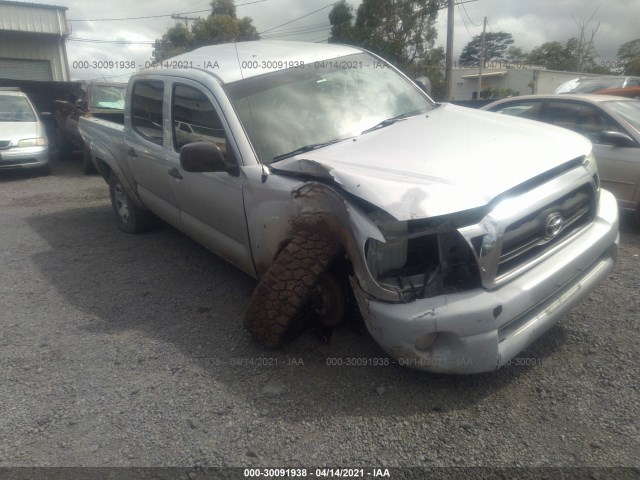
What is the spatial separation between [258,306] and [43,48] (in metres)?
21.7

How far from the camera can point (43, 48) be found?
20.0 m

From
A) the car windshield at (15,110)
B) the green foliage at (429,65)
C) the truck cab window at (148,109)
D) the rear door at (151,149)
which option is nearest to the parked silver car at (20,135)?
the car windshield at (15,110)

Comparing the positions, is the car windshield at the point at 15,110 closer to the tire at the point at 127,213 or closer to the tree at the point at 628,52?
the tire at the point at 127,213

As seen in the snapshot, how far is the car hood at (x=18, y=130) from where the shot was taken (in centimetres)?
1015

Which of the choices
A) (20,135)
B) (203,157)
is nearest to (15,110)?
(20,135)

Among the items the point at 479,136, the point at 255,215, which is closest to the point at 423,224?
the point at 479,136

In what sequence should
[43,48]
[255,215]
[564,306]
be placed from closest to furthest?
[564,306] → [255,215] → [43,48]

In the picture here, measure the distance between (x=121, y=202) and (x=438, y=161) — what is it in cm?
445

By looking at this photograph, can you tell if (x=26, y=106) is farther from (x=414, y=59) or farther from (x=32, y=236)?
(x=414, y=59)

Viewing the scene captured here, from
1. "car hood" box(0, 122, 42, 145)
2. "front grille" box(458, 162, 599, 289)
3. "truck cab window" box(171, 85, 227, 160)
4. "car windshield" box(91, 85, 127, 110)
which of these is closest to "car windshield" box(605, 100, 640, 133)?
"front grille" box(458, 162, 599, 289)

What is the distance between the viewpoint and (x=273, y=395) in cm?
277

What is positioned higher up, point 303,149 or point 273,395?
point 303,149

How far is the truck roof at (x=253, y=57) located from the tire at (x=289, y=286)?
154cm

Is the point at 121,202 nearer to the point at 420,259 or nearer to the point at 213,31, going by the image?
the point at 420,259
